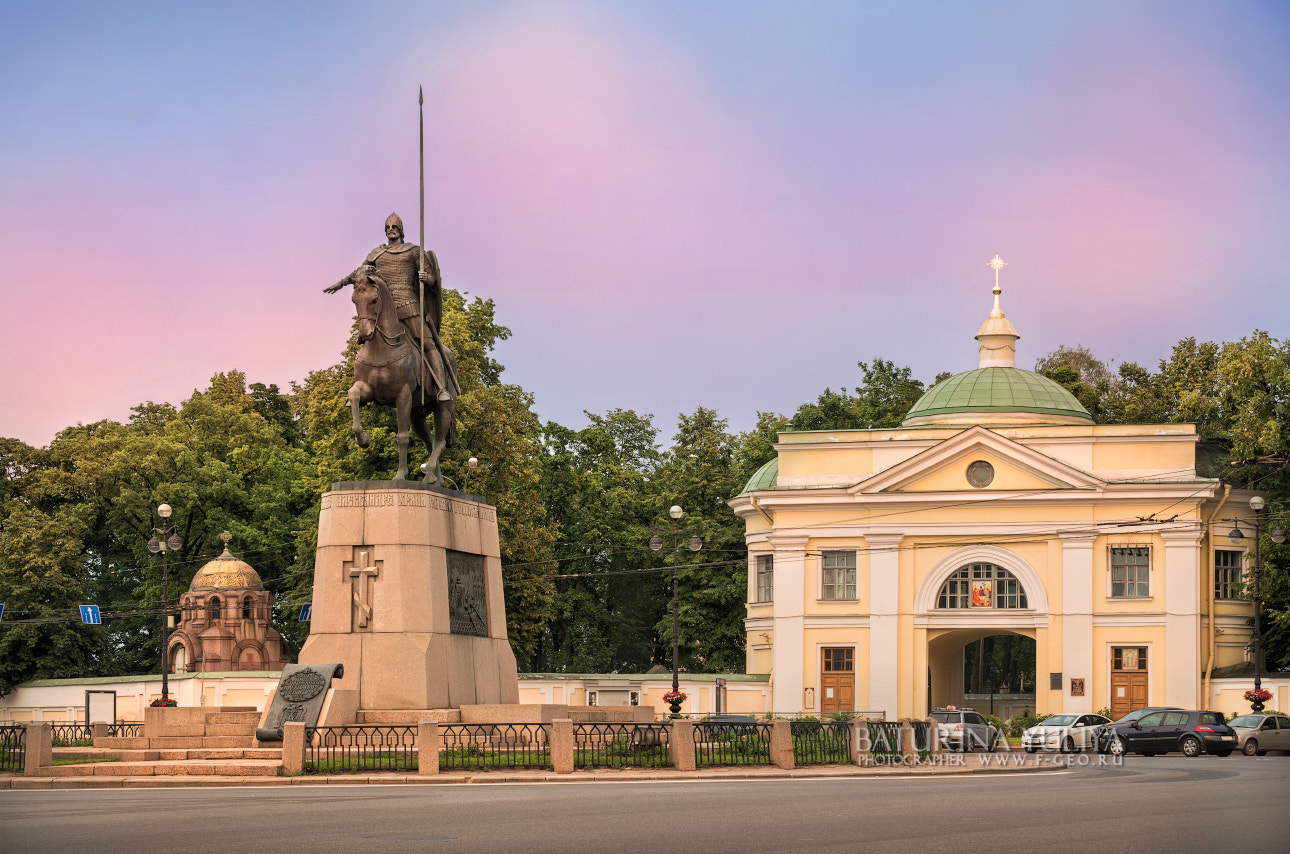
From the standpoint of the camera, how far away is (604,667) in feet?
228

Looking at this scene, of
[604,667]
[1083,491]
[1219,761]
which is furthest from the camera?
[604,667]

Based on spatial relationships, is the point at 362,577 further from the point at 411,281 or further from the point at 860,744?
the point at 860,744

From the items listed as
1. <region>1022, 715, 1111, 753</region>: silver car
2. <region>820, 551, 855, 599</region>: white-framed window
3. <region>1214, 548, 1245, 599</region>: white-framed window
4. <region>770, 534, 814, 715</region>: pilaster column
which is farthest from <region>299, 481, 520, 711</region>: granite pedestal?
<region>1214, 548, 1245, 599</region>: white-framed window

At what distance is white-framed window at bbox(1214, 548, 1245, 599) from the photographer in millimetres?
58500

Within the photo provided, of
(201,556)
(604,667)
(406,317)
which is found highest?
(406,317)

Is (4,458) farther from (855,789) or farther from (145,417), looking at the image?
(855,789)

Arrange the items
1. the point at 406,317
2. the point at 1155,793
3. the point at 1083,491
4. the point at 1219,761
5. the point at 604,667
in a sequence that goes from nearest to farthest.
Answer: the point at 1155,793 < the point at 406,317 < the point at 1219,761 < the point at 1083,491 < the point at 604,667

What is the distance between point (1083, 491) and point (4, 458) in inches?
1619

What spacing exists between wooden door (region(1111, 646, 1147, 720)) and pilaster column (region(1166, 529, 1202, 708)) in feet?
1.78

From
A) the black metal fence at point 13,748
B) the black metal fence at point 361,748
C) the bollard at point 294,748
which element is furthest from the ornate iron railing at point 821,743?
the black metal fence at point 13,748

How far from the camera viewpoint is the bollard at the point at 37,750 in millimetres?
24531

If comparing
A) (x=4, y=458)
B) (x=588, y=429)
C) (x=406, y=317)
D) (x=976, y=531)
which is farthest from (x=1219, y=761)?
(x=4, y=458)

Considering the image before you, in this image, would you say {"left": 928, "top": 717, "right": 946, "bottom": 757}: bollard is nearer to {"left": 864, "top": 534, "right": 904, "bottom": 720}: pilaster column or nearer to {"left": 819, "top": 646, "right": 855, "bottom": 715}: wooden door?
{"left": 864, "top": 534, "right": 904, "bottom": 720}: pilaster column

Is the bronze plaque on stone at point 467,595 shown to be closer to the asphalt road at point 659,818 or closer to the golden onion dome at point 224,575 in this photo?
the asphalt road at point 659,818
